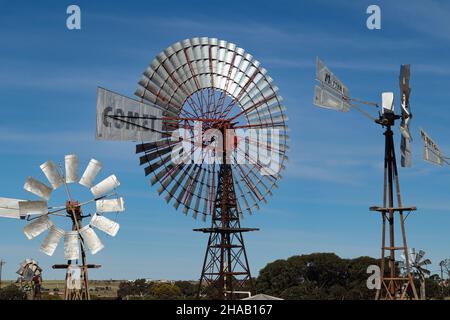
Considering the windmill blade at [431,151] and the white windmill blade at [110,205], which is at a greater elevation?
the windmill blade at [431,151]

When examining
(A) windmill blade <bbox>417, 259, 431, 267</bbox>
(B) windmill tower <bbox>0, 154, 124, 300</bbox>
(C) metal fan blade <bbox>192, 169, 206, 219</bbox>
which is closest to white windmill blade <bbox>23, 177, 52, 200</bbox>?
(B) windmill tower <bbox>0, 154, 124, 300</bbox>

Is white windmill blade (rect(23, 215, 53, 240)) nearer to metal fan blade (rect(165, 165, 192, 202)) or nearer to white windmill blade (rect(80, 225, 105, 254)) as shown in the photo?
white windmill blade (rect(80, 225, 105, 254))

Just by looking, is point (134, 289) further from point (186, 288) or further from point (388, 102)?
point (388, 102)

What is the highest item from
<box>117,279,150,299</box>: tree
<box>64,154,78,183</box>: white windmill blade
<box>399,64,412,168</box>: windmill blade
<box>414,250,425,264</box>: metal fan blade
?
<box>399,64,412,168</box>: windmill blade

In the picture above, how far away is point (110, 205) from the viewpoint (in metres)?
30.4

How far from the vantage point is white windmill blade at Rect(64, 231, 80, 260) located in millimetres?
29562

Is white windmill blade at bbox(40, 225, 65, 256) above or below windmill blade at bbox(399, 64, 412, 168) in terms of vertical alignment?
below

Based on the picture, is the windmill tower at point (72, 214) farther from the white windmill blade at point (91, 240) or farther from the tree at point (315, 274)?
the tree at point (315, 274)

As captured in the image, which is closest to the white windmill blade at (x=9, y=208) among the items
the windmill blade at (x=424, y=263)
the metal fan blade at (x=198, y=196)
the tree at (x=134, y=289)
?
the metal fan blade at (x=198, y=196)

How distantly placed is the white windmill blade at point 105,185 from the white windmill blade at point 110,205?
437mm

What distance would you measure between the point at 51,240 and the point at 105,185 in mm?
3318

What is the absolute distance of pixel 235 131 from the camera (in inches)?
1631

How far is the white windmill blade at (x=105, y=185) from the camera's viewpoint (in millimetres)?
30625

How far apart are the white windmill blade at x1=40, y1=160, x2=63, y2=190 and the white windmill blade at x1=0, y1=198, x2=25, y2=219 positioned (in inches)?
62.4
